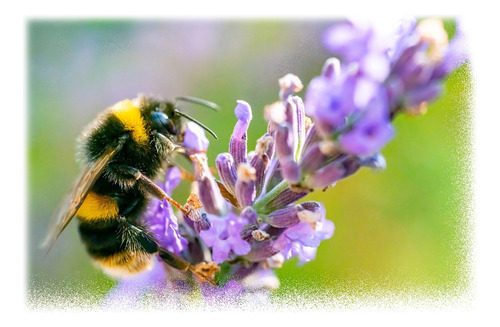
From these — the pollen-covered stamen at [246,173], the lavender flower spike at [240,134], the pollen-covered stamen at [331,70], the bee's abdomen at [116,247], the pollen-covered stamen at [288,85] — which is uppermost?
the pollen-covered stamen at [331,70]

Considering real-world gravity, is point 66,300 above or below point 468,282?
below

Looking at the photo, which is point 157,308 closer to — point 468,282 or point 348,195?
point 468,282

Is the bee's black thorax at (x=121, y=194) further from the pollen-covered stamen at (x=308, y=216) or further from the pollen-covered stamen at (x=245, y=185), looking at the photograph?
the pollen-covered stamen at (x=308, y=216)

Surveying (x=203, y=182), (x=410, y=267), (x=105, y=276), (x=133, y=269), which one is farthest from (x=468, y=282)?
(x=105, y=276)

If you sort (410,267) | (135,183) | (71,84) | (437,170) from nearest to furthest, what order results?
(135,183) < (410,267) < (437,170) < (71,84)

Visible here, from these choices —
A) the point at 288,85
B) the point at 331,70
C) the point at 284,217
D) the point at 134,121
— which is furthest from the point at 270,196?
the point at 134,121

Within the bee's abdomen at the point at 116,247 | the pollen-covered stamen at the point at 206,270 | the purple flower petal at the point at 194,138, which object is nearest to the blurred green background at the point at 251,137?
the bee's abdomen at the point at 116,247

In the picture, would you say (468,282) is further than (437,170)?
No

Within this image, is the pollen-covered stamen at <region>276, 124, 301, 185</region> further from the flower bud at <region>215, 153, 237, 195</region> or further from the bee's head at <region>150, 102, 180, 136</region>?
A: the bee's head at <region>150, 102, 180, 136</region>
